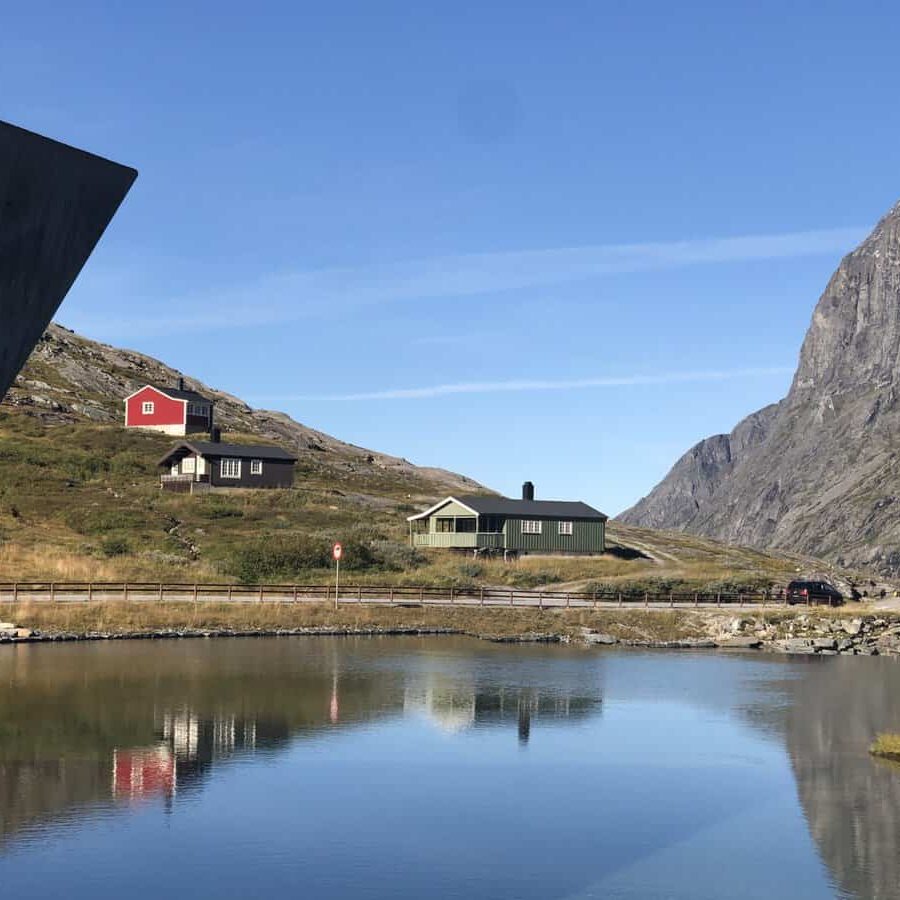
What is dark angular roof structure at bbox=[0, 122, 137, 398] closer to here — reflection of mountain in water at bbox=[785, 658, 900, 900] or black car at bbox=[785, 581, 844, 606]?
reflection of mountain in water at bbox=[785, 658, 900, 900]

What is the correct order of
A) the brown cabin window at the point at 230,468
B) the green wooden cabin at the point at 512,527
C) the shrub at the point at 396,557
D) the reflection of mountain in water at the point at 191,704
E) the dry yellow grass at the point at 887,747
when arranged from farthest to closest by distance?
the brown cabin window at the point at 230,468
the green wooden cabin at the point at 512,527
the shrub at the point at 396,557
the dry yellow grass at the point at 887,747
the reflection of mountain in water at the point at 191,704

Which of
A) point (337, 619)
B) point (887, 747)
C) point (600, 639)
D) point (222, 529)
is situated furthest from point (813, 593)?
point (887, 747)

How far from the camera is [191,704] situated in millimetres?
35969

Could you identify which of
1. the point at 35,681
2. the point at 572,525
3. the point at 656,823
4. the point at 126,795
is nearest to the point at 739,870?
the point at 656,823

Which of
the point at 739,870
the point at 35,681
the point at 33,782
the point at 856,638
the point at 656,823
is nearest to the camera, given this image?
the point at 739,870

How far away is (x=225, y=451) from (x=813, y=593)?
184 ft

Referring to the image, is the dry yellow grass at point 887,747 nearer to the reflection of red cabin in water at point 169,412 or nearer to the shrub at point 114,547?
the shrub at point 114,547

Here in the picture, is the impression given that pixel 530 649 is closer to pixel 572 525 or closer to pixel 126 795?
pixel 126 795

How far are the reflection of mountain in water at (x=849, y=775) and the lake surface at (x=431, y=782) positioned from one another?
0.09 m

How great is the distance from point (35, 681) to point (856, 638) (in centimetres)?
3910

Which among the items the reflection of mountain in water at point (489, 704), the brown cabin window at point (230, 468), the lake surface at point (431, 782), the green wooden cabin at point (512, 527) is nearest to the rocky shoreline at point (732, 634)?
the lake surface at point (431, 782)

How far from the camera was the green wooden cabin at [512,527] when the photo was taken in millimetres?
93562

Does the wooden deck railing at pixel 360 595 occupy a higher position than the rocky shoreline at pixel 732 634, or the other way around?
the wooden deck railing at pixel 360 595

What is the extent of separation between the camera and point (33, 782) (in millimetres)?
25594
